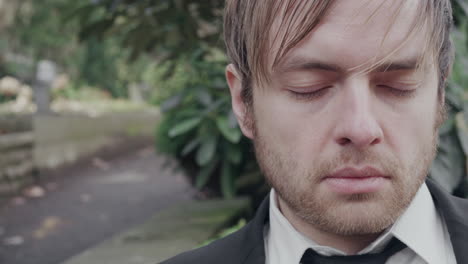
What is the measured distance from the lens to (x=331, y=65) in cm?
127

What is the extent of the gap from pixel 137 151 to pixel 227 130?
1042cm

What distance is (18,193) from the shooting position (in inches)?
348

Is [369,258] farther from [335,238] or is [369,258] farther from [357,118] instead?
[357,118]

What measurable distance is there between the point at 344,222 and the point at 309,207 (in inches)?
3.7

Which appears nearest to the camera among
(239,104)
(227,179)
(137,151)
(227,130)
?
(239,104)

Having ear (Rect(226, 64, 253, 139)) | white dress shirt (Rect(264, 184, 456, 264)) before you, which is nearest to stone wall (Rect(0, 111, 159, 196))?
ear (Rect(226, 64, 253, 139))

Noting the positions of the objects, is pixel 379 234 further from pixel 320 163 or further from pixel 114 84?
pixel 114 84

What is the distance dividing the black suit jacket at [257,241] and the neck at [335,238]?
0.13 meters

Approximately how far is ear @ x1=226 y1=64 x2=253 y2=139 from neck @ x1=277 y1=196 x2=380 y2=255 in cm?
→ 29

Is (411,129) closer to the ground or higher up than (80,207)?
higher up

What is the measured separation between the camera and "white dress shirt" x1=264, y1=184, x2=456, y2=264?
1.30m

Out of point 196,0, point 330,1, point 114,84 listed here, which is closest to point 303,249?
point 330,1

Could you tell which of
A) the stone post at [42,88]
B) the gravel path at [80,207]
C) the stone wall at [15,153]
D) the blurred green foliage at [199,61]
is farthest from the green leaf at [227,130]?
the stone post at [42,88]

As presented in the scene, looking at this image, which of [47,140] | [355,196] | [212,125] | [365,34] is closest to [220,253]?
[355,196]
